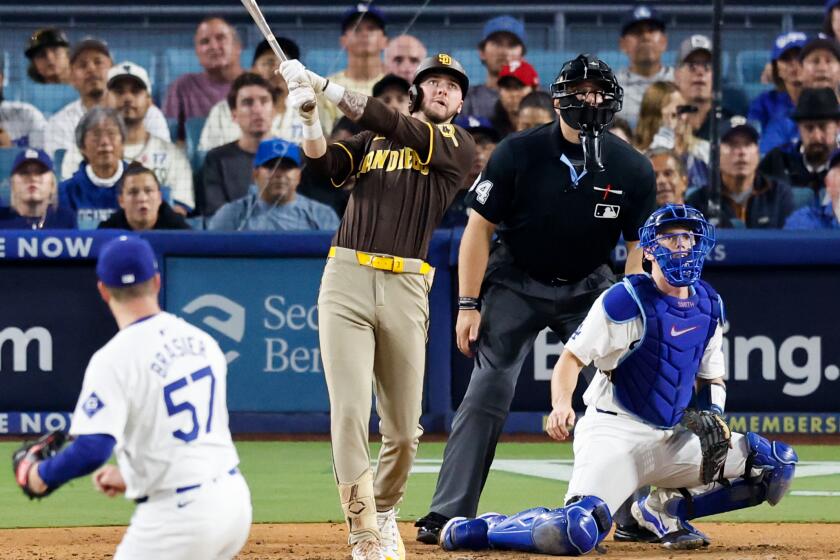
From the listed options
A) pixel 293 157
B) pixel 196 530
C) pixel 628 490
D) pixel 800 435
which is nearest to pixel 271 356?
pixel 293 157

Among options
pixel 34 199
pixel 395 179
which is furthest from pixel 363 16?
pixel 395 179

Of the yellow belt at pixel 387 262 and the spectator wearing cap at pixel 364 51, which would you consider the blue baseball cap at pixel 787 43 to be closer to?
the spectator wearing cap at pixel 364 51

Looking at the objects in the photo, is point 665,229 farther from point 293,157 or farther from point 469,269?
point 293,157

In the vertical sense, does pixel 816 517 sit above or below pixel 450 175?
below

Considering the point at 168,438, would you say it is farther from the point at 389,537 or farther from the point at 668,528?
the point at 668,528

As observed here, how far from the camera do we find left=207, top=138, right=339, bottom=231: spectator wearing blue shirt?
31.1 feet

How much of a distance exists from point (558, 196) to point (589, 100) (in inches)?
16.3

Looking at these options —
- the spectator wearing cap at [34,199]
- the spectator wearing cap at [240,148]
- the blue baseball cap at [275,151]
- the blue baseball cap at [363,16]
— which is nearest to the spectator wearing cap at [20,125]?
the spectator wearing cap at [34,199]

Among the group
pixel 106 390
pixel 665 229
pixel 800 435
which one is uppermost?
pixel 665 229

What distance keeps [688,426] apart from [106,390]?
8.83 feet

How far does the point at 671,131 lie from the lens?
10.1m

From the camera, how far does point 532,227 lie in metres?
5.82

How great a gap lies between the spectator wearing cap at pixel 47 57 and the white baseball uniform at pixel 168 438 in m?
7.89

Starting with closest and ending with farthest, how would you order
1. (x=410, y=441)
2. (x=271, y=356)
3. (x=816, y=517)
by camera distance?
(x=410, y=441) → (x=816, y=517) → (x=271, y=356)
